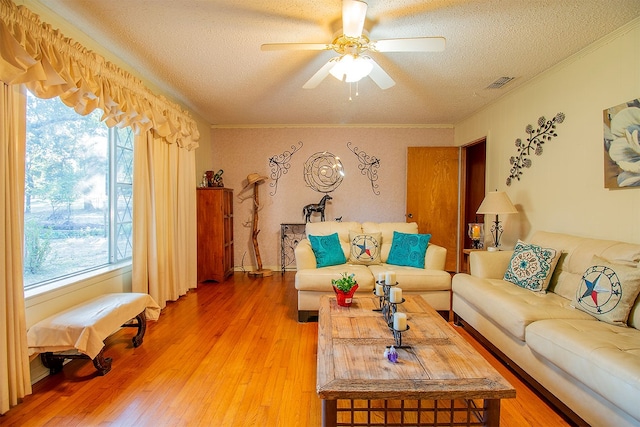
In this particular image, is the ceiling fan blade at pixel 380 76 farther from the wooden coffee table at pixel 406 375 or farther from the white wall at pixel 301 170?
the white wall at pixel 301 170

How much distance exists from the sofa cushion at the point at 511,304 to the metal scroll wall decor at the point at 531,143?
1441 millimetres

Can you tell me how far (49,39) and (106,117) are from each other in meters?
0.70

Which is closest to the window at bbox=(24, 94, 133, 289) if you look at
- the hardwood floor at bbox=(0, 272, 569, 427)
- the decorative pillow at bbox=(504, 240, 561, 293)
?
the hardwood floor at bbox=(0, 272, 569, 427)

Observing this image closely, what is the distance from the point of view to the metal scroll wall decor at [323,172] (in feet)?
17.5

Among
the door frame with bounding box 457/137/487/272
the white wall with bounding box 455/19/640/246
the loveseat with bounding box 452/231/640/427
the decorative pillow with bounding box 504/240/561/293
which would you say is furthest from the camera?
the door frame with bounding box 457/137/487/272

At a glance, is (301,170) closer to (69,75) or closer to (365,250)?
(365,250)

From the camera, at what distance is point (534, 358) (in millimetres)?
1939

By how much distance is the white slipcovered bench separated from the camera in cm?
198

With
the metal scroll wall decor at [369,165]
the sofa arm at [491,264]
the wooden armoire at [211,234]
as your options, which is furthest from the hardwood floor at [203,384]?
the metal scroll wall decor at [369,165]

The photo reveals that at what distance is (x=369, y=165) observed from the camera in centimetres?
537

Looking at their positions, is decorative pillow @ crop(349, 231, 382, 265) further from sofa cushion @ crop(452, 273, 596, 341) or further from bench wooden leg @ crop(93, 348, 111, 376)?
bench wooden leg @ crop(93, 348, 111, 376)

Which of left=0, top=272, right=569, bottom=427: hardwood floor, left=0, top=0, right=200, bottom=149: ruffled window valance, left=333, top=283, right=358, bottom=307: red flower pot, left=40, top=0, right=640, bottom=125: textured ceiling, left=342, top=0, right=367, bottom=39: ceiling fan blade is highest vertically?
left=40, top=0, right=640, bottom=125: textured ceiling

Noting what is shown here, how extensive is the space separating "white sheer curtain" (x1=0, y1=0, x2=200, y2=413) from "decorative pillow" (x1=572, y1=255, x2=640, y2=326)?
3322mm

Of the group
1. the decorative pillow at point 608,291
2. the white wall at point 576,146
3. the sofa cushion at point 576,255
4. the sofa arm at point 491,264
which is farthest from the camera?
the sofa arm at point 491,264
